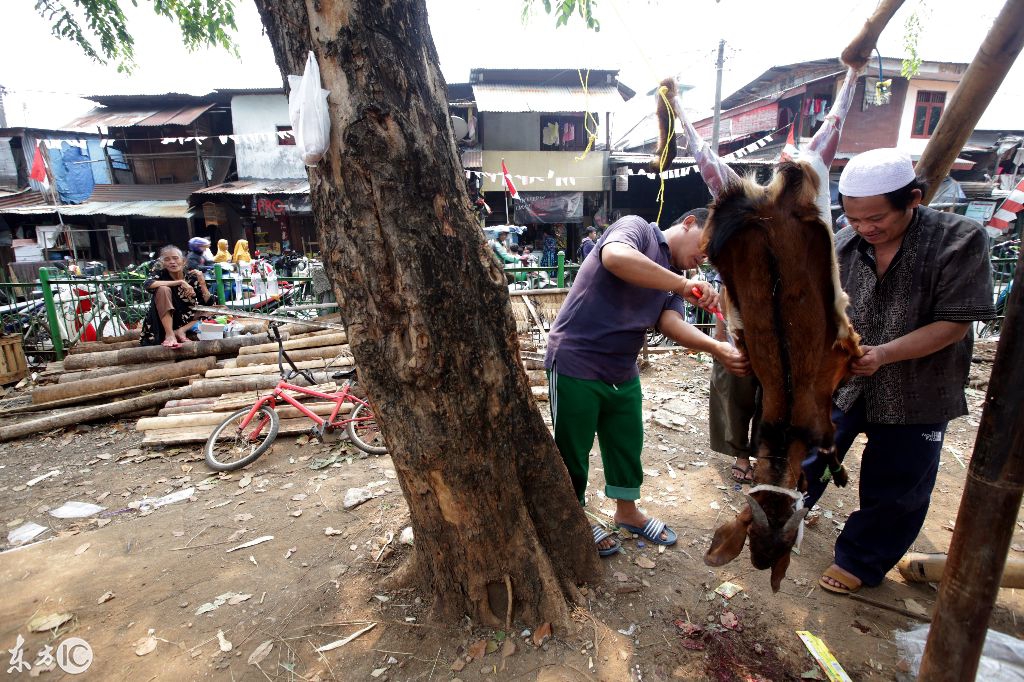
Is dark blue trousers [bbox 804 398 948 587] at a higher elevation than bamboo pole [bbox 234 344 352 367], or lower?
higher

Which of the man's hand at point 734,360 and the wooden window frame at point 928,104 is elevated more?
A: the wooden window frame at point 928,104

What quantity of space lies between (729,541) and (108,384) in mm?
7285

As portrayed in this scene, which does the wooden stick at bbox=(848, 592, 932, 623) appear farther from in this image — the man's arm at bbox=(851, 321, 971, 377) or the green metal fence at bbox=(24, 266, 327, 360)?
the green metal fence at bbox=(24, 266, 327, 360)

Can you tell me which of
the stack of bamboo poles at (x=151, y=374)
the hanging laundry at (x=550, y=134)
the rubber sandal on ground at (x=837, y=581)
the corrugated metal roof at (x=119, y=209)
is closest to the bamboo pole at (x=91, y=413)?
the stack of bamboo poles at (x=151, y=374)

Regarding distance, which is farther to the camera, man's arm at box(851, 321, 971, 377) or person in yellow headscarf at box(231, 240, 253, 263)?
person in yellow headscarf at box(231, 240, 253, 263)

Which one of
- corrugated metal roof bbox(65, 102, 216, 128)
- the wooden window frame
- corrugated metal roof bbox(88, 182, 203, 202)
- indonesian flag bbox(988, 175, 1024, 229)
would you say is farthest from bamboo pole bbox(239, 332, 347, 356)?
the wooden window frame

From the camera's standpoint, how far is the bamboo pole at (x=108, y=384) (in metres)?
6.00

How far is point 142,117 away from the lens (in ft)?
64.3

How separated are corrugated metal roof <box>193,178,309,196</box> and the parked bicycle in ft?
48.9

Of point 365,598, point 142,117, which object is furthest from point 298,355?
point 142,117

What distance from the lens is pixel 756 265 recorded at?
1.32 metres

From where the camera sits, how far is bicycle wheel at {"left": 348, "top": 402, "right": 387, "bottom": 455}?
4.76 meters

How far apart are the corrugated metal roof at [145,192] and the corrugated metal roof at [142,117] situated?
2.46 m

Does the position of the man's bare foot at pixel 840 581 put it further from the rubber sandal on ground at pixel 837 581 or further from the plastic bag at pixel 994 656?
the plastic bag at pixel 994 656
